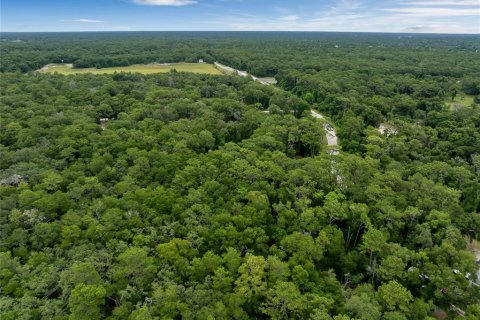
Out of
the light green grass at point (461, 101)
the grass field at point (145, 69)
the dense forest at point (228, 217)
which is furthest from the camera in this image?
the grass field at point (145, 69)

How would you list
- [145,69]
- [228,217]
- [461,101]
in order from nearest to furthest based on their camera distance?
[228,217] → [461,101] → [145,69]

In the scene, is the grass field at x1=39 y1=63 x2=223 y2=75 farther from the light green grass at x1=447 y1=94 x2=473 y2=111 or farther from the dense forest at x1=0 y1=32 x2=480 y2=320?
the light green grass at x1=447 y1=94 x2=473 y2=111

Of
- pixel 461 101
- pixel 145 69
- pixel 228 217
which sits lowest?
pixel 228 217

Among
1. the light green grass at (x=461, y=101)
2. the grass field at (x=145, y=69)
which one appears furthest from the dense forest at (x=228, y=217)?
the grass field at (x=145, y=69)

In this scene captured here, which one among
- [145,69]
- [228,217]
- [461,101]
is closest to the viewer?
[228,217]

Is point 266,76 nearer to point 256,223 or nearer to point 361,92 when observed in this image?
point 361,92

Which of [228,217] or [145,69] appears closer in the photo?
[228,217]

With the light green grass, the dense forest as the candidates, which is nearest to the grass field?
the dense forest

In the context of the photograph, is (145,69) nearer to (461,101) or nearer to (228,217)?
(228,217)

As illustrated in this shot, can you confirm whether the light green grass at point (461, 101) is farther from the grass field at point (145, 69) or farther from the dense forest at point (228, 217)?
the grass field at point (145, 69)

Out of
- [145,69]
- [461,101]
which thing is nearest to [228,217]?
[461,101]
